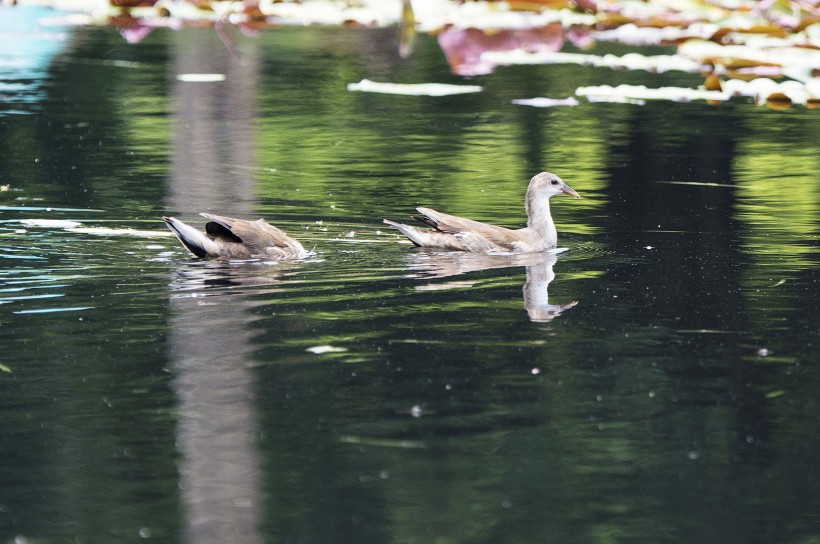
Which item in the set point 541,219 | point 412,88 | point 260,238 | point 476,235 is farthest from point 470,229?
point 412,88

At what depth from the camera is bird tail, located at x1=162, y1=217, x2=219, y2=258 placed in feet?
35.8

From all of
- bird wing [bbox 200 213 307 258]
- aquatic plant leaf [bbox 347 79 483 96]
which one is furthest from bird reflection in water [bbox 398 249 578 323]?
aquatic plant leaf [bbox 347 79 483 96]

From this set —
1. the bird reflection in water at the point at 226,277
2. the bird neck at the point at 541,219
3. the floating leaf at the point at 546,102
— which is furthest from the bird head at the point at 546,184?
the floating leaf at the point at 546,102

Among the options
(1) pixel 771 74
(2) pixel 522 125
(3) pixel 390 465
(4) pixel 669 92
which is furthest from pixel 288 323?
(1) pixel 771 74

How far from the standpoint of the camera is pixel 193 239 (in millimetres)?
11039

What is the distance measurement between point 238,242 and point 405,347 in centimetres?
304

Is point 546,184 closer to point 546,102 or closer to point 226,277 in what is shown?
point 226,277

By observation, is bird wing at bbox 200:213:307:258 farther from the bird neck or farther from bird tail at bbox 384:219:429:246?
the bird neck

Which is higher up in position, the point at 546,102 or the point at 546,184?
the point at 546,184

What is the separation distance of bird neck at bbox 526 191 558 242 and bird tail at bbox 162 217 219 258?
2252 mm

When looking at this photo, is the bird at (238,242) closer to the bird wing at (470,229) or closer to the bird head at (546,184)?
the bird wing at (470,229)

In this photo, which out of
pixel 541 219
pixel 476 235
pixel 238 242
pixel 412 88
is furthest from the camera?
pixel 412 88

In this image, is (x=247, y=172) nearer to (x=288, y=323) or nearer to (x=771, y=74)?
(x=288, y=323)

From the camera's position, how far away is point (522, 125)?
18672 millimetres
